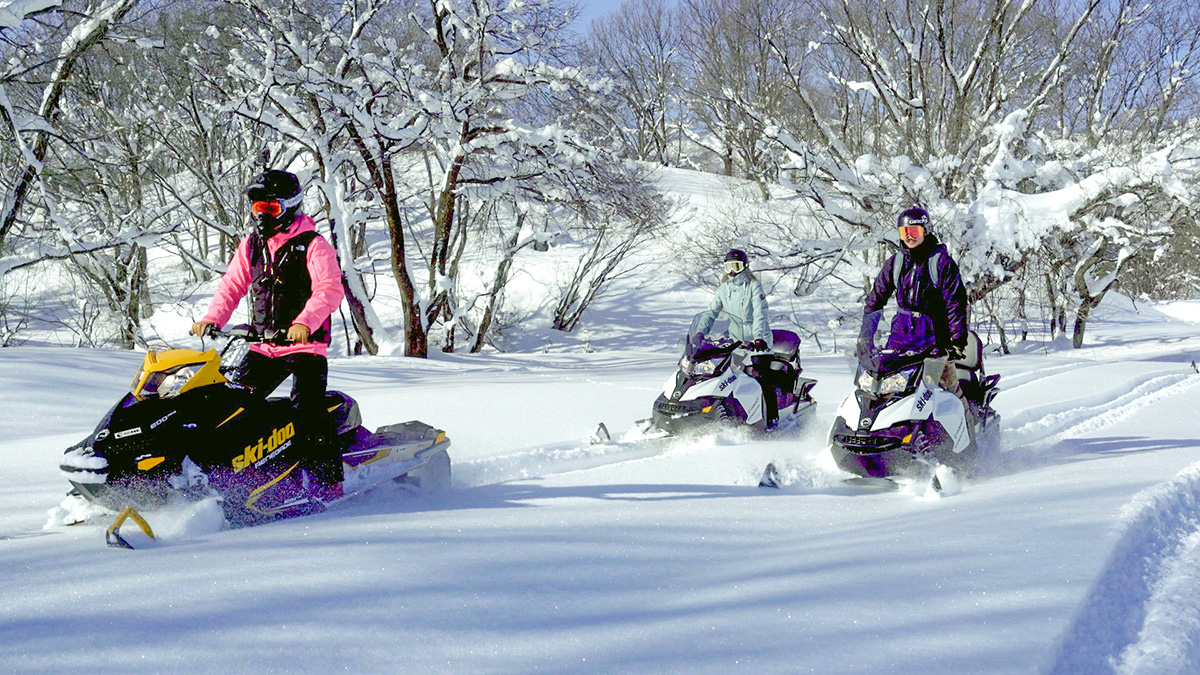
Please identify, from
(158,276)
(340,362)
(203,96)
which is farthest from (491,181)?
(158,276)

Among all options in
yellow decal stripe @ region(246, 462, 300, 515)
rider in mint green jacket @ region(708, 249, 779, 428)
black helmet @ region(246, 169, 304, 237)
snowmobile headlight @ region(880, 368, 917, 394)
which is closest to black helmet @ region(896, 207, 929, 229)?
snowmobile headlight @ region(880, 368, 917, 394)

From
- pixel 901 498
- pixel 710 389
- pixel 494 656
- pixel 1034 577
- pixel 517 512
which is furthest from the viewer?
pixel 710 389

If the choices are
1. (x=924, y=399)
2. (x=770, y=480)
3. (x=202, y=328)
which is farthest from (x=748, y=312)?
(x=202, y=328)

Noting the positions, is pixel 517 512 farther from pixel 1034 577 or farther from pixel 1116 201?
pixel 1116 201

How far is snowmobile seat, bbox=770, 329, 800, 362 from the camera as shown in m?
7.23

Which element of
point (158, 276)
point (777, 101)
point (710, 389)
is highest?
point (777, 101)

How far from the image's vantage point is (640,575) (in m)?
3.05

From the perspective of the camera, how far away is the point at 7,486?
4.62 metres

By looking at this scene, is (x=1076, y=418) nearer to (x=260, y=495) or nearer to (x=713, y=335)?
(x=713, y=335)

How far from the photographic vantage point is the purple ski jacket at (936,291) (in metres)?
5.54

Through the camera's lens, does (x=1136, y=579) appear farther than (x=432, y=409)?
No

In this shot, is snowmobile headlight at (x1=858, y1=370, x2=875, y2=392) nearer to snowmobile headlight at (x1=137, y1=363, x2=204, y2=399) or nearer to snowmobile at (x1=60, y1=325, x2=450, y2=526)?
snowmobile at (x1=60, y1=325, x2=450, y2=526)

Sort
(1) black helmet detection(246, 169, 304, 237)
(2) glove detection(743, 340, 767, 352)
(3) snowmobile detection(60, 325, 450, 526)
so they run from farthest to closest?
1. (2) glove detection(743, 340, 767, 352)
2. (1) black helmet detection(246, 169, 304, 237)
3. (3) snowmobile detection(60, 325, 450, 526)

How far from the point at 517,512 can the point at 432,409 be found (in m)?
3.48
